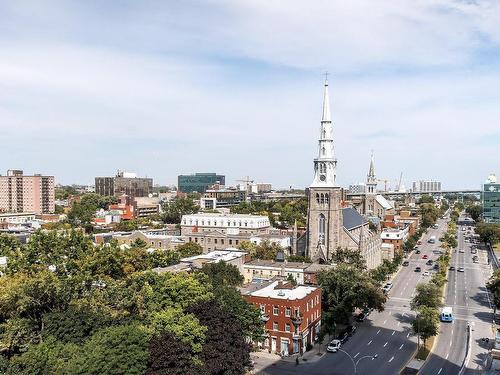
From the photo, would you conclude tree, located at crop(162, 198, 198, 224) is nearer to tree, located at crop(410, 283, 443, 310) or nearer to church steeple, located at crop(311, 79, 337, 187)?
church steeple, located at crop(311, 79, 337, 187)

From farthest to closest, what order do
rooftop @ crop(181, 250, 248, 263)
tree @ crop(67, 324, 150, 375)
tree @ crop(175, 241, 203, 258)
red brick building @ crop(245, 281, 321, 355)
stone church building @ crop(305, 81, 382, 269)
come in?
1. tree @ crop(175, 241, 203, 258)
2. stone church building @ crop(305, 81, 382, 269)
3. rooftop @ crop(181, 250, 248, 263)
4. red brick building @ crop(245, 281, 321, 355)
5. tree @ crop(67, 324, 150, 375)

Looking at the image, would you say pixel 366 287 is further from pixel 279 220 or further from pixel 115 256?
pixel 279 220

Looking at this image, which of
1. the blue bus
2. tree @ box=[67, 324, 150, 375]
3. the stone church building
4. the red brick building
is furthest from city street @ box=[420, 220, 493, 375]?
tree @ box=[67, 324, 150, 375]

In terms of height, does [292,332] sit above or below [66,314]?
below

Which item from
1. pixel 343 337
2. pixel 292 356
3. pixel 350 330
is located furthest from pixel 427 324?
pixel 292 356

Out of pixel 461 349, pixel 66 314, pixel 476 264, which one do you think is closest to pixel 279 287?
pixel 461 349

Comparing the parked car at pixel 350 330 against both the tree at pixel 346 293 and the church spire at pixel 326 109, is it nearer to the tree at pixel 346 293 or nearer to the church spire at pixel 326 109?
the tree at pixel 346 293

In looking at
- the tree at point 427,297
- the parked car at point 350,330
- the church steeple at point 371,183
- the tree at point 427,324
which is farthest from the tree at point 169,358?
the church steeple at point 371,183

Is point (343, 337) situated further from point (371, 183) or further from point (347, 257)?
point (371, 183)
